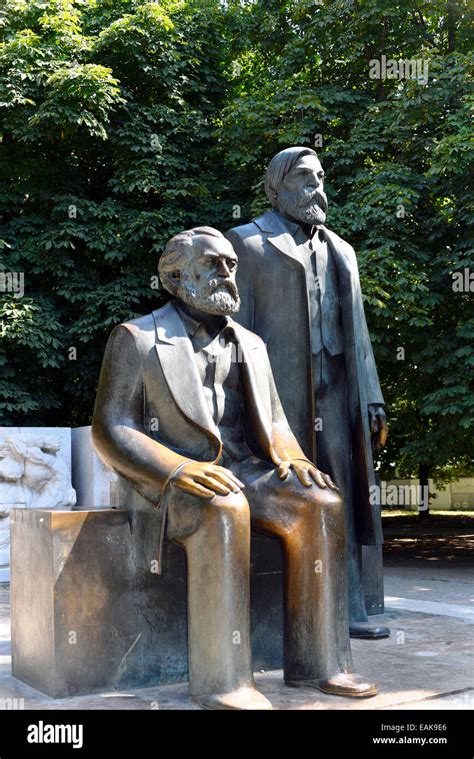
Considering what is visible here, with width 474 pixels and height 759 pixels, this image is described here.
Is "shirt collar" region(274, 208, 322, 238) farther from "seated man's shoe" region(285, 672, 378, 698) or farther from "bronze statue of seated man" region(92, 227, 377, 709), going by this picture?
"seated man's shoe" region(285, 672, 378, 698)

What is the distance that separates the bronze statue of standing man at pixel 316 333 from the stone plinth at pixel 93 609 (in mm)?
1453

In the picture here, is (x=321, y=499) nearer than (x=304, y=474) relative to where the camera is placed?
Yes

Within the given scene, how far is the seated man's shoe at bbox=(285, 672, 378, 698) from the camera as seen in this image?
13.2 ft

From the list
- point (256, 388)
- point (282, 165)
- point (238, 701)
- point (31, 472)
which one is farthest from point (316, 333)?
point (31, 472)

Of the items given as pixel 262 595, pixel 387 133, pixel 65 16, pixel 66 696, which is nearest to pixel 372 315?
pixel 387 133

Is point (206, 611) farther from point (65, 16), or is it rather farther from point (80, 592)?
point (65, 16)

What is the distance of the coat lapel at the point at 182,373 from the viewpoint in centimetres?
430

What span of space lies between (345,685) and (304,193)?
286 centimetres

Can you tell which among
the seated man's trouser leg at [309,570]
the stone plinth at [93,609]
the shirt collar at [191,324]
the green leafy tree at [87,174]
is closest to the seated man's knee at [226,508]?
the seated man's trouser leg at [309,570]

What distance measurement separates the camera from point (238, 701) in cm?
374

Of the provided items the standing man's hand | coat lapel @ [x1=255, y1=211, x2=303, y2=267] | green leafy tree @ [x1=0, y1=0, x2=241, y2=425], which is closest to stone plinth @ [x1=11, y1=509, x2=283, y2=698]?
the standing man's hand

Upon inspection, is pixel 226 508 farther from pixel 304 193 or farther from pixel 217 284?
pixel 304 193

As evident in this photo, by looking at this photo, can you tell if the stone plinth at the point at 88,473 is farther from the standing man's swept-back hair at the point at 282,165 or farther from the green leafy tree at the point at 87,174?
the standing man's swept-back hair at the point at 282,165

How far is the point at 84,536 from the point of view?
14.2 ft
